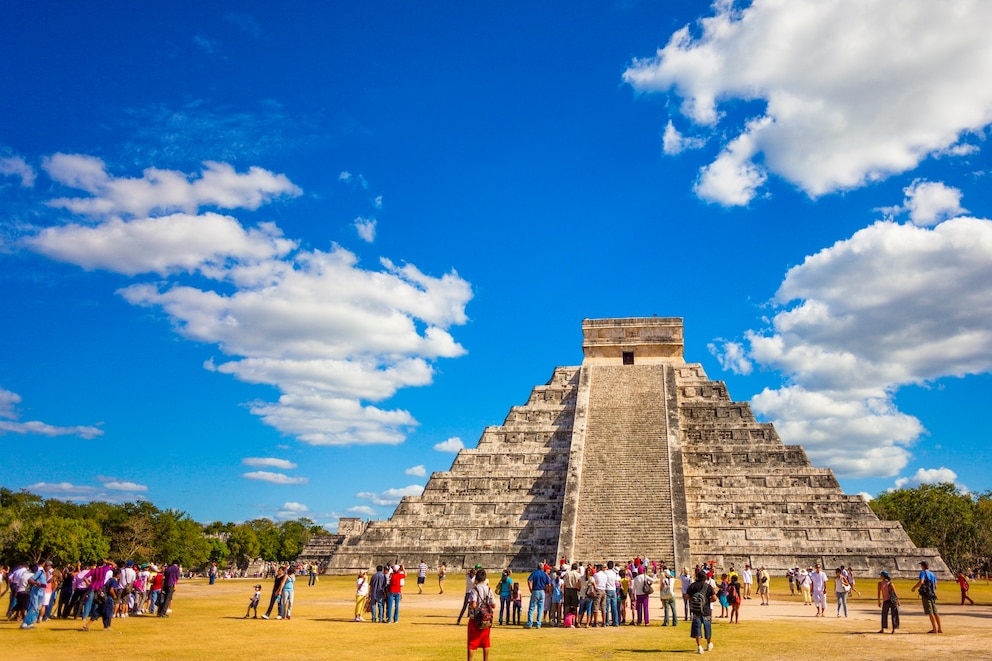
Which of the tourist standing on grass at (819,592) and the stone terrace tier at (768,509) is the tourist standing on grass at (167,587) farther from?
the stone terrace tier at (768,509)

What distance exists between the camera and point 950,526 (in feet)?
160

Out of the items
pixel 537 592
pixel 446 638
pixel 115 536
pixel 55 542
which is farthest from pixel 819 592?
pixel 115 536

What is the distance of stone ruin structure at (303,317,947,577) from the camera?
2775cm

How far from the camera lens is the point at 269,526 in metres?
99.6

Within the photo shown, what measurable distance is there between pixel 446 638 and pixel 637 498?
1853 centimetres

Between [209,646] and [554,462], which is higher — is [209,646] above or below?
below

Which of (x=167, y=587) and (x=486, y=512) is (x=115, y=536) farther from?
(x=167, y=587)

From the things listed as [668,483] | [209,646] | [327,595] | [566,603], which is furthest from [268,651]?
[668,483]

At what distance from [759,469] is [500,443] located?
40.1 feet

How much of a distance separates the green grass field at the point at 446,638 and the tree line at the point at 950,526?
36.5 metres

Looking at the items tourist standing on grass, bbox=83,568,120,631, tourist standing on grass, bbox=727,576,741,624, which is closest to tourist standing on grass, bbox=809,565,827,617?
tourist standing on grass, bbox=727,576,741,624

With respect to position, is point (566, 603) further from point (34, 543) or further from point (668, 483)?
point (34, 543)

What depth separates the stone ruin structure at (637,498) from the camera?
27750 mm

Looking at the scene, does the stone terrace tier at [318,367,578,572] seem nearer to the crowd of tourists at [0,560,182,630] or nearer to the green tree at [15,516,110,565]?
the crowd of tourists at [0,560,182,630]
